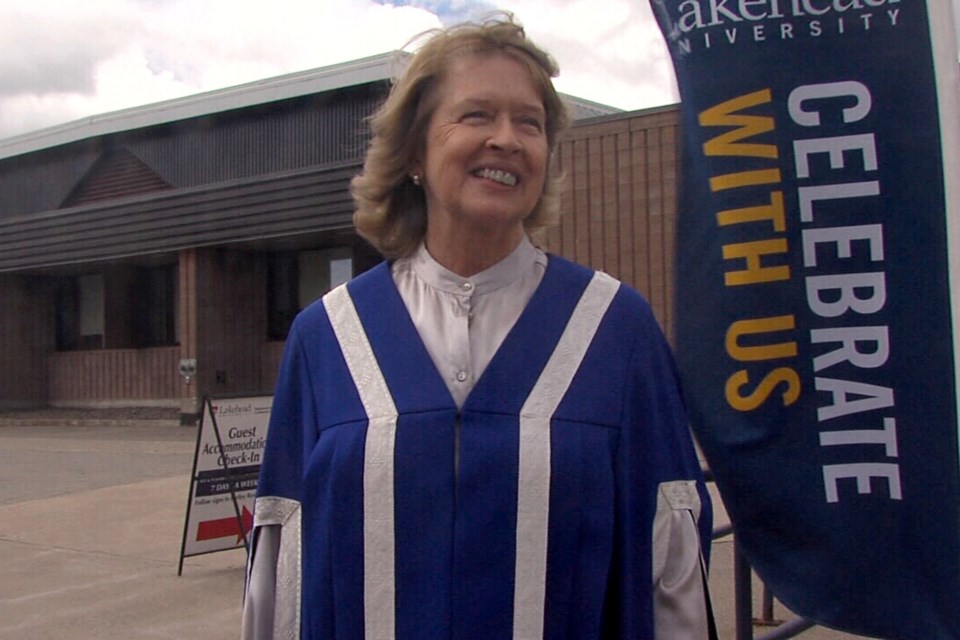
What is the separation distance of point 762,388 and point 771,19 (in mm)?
791

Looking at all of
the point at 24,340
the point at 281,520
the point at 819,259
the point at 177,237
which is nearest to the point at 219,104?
the point at 177,237

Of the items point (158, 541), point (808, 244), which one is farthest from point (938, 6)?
point (158, 541)

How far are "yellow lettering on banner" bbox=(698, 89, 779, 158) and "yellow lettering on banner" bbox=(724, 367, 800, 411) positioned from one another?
1.54ft

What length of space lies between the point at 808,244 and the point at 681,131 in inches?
15.3

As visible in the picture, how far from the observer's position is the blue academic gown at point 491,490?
1733mm

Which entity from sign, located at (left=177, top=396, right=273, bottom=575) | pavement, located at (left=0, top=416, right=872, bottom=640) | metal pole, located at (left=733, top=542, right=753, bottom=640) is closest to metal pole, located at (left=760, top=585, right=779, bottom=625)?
pavement, located at (left=0, top=416, right=872, bottom=640)

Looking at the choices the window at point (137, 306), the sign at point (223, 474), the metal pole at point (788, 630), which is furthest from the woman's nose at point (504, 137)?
the window at point (137, 306)

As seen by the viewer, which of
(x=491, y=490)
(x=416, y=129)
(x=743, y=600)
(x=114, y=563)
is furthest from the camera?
(x=114, y=563)

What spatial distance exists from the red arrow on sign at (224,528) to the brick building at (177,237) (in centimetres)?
661

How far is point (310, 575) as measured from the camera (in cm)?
187

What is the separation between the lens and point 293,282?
18562 millimetres

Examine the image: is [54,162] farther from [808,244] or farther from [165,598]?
[808,244]

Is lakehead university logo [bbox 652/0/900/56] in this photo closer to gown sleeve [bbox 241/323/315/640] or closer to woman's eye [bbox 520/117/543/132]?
Answer: woman's eye [bbox 520/117/543/132]

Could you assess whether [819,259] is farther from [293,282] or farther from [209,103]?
[209,103]
